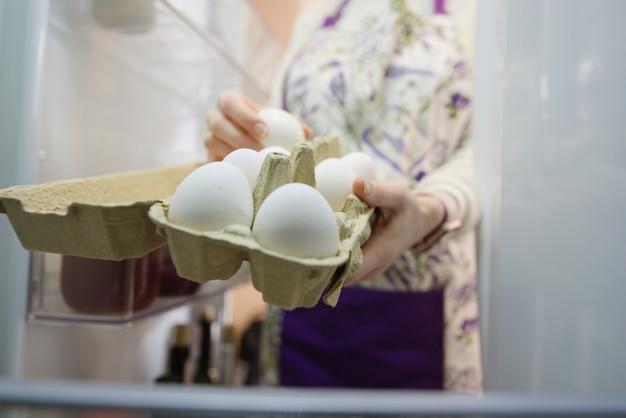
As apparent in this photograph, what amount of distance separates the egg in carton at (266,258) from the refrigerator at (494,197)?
0.22 ft

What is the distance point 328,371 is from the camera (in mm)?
838

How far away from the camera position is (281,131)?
0.49m

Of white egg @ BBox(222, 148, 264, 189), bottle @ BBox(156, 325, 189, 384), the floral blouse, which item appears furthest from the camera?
bottle @ BBox(156, 325, 189, 384)

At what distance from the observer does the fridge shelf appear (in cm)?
53

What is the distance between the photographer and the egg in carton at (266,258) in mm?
250

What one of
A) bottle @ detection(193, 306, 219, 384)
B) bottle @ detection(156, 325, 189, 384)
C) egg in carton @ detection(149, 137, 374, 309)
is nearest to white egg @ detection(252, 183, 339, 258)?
egg in carton @ detection(149, 137, 374, 309)

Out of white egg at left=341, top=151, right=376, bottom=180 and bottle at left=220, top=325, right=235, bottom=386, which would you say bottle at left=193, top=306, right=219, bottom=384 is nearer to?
bottle at left=220, top=325, right=235, bottom=386

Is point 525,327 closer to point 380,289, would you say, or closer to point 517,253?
point 517,253

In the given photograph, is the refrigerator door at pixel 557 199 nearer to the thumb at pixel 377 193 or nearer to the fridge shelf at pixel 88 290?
the thumb at pixel 377 193

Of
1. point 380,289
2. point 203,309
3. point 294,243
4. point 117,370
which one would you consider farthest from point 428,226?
point 203,309

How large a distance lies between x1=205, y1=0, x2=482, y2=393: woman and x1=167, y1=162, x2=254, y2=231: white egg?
49cm

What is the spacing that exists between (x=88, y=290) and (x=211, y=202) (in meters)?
0.36

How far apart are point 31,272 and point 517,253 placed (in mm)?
562

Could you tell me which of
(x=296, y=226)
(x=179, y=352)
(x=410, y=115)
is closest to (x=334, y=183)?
(x=296, y=226)
